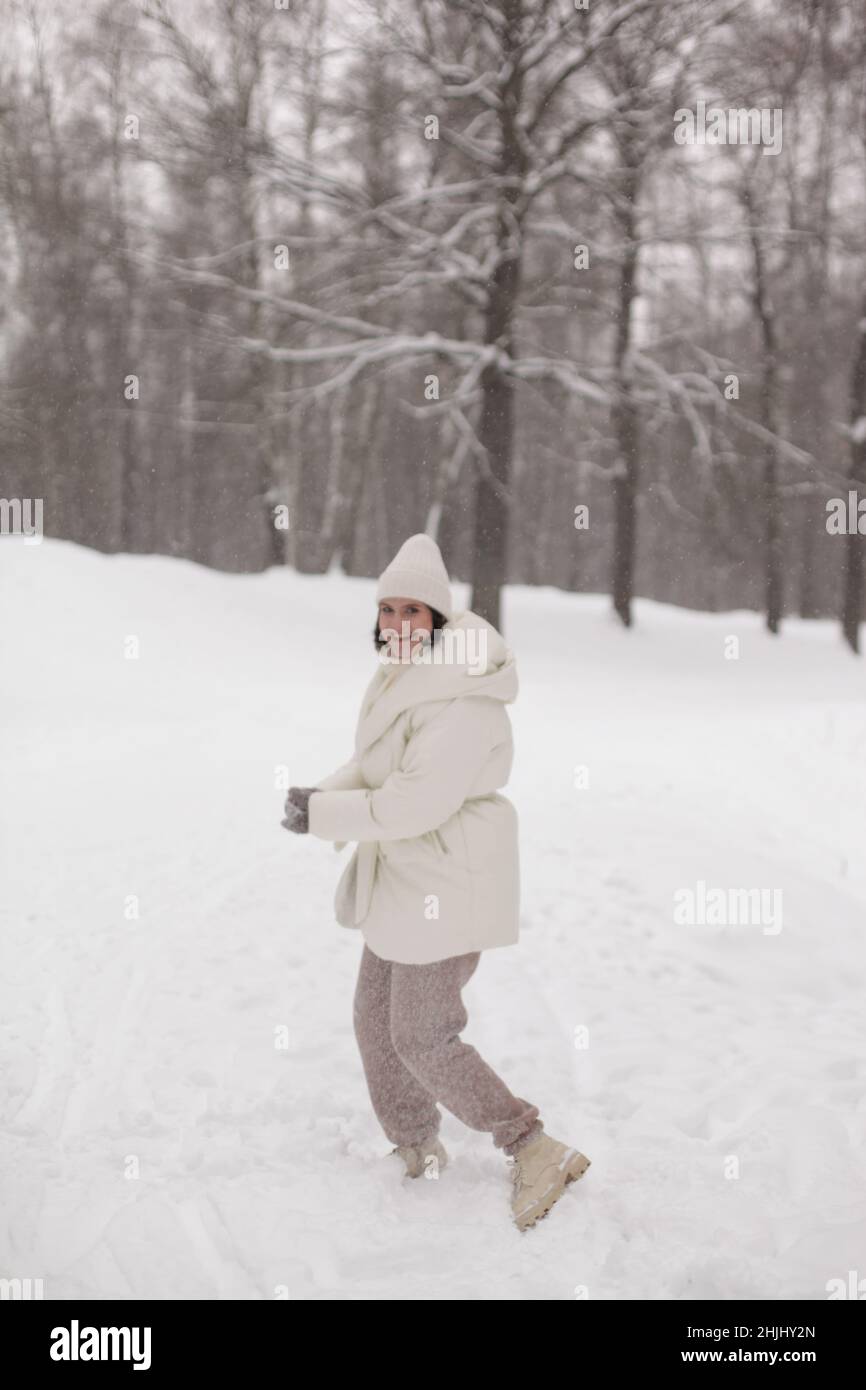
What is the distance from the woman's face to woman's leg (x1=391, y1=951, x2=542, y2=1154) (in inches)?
33.5

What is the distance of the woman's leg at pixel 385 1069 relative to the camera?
3568 millimetres

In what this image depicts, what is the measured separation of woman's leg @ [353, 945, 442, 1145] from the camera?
357 centimetres

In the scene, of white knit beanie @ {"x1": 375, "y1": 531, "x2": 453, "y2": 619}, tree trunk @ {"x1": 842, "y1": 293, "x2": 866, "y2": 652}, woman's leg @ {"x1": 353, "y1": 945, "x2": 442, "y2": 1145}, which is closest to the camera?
white knit beanie @ {"x1": 375, "y1": 531, "x2": 453, "y2": 619}

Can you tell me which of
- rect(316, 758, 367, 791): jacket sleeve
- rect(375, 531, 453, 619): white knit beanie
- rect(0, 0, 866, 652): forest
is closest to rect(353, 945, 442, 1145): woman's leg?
rect(316, 758, 367, 791): jacket sleeve

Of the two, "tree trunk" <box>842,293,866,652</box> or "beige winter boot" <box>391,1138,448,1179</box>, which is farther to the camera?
"tree trunk" <box>842,293,866,652</box>

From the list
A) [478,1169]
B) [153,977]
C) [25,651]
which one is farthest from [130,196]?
[478,1169]

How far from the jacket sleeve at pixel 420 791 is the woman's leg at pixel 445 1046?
0.42 metres

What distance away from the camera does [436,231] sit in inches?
562

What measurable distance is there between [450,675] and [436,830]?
44 centimetres

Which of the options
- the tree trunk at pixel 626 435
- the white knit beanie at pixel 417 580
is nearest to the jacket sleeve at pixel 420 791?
the white knit beanie at pixel 417 580

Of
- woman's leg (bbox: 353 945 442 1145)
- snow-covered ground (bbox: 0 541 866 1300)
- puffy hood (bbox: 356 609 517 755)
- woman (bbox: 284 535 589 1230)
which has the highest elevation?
puffy hood (bbox: 356 609 517 755)

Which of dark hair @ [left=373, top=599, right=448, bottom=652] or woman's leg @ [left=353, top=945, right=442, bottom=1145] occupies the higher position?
dark hair @ [left=373, top=599, right=448, bottom=652]

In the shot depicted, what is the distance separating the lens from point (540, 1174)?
3438 mm

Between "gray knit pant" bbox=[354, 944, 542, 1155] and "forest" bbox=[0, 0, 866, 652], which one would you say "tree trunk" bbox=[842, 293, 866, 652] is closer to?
"forest" bbox=[0, 0, 866, 652]
